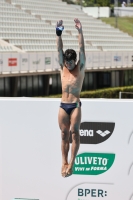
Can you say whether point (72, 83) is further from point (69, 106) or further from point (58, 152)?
point (58, 152)

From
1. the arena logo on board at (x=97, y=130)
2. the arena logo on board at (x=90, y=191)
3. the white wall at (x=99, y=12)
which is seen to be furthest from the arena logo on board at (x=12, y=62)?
the white wall at (x=99, y=12)

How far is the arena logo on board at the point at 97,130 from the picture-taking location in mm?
6816

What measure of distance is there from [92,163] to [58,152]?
1.37 feet

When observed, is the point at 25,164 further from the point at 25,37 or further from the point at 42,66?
the point at 25,37

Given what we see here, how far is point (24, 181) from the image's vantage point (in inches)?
279

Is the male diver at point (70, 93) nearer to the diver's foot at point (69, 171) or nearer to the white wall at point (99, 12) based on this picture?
the diver's foot at point (69, 171)

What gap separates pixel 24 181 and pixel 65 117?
957 mm

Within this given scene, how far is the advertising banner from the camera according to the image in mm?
6816

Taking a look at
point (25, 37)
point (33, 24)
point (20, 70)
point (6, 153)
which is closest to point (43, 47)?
point (25, 37)

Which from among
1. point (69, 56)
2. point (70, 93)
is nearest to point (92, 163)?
point (70, 93)

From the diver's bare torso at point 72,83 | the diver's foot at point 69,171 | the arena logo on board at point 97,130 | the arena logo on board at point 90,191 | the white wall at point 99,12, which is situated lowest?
the white wall at point 99,12

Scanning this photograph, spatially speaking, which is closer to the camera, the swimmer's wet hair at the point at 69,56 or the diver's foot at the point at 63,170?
the swimmer's wet hair at the point at 69,56

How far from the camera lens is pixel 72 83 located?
665cm

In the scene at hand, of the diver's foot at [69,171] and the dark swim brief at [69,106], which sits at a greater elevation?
A: the dark swim brief at [69,106]
